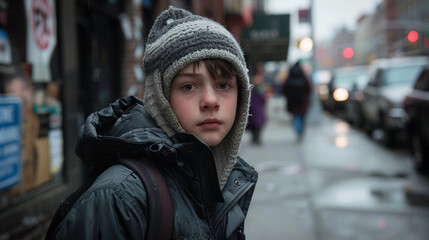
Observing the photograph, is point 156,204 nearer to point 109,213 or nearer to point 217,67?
point 109,213

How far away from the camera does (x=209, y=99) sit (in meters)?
1.50

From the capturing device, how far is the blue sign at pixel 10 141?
3.71 metres

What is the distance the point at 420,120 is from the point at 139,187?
803cm

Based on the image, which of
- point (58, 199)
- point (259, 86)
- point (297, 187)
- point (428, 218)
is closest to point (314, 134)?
point (259, 86)

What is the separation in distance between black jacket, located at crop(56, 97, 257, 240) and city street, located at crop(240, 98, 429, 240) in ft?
10.8

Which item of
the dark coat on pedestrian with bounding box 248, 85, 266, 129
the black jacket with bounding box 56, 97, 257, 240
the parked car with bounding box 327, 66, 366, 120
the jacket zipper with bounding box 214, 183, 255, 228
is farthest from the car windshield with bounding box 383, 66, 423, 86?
the black jacket with bounding box 56, 97, 257, 240

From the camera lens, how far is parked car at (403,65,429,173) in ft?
26.6

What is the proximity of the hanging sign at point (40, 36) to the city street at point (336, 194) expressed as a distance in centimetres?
266

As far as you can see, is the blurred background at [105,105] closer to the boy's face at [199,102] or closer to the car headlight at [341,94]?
the boy's face at [199,102]

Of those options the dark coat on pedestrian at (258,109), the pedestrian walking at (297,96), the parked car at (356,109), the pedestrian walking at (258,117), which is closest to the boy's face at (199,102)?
the dark coat on pedestrian at (258,109)

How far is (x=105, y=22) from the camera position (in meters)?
6.29

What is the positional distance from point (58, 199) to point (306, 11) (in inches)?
597

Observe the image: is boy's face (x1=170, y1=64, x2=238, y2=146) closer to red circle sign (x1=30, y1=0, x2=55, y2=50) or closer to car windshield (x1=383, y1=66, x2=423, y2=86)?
red circle sign (x1=30, y1=0, x2=55, y2=50)

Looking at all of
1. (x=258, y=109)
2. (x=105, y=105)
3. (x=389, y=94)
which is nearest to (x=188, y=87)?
(x=105, y=105)
